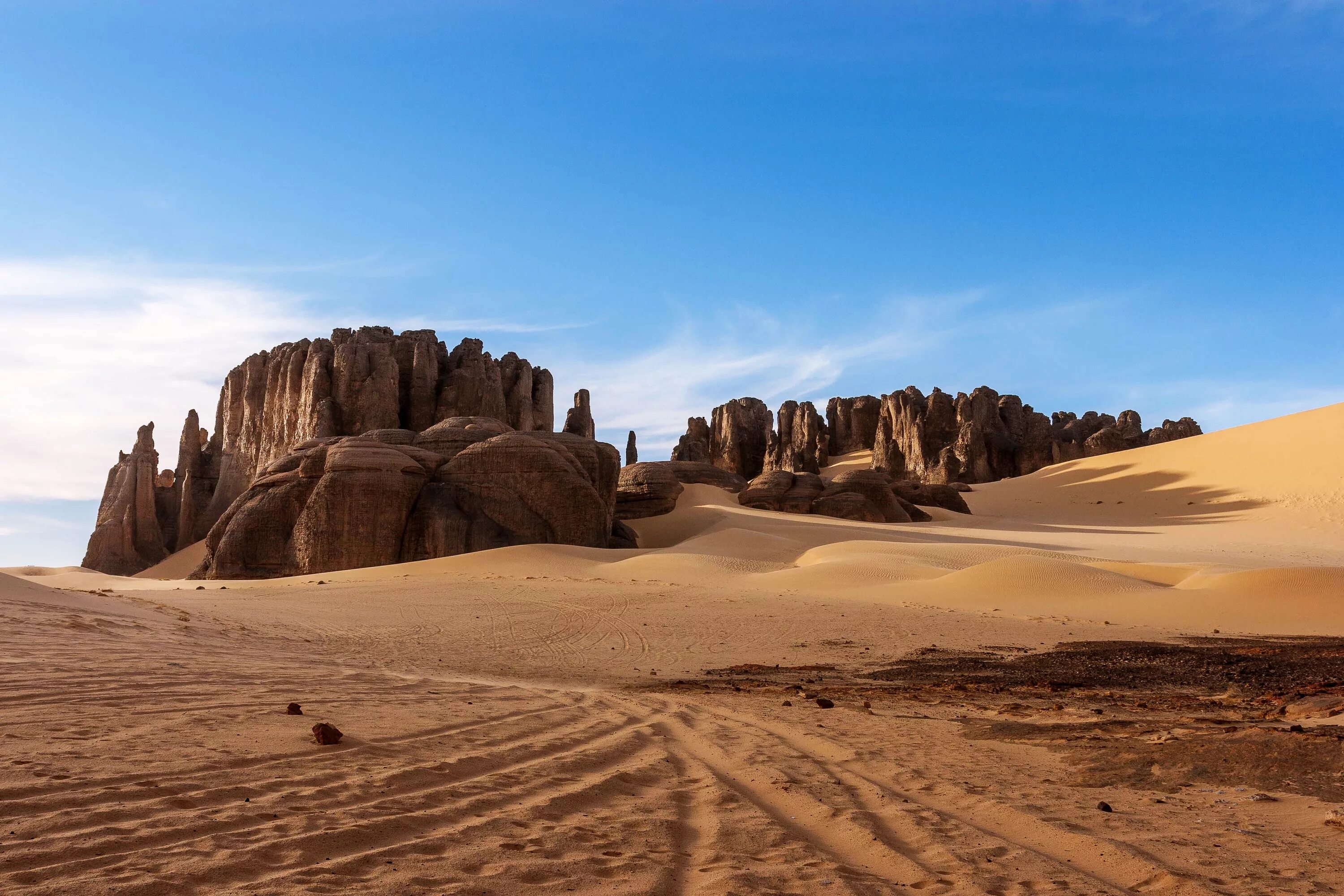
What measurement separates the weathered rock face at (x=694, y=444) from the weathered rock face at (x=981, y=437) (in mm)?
12775

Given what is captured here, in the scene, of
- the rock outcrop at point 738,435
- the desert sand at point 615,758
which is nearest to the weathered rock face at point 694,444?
the rock outcrop at point 738,435

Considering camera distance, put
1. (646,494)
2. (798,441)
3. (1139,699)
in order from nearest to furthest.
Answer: (1139,699), (646,494), (798,441)

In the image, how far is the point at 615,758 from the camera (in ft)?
18.9

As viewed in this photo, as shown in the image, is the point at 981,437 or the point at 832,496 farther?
the point at 981,437

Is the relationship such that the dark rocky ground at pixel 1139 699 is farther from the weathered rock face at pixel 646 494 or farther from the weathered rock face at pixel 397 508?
the weathered rock face at pixel 646 494

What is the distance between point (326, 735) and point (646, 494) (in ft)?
108

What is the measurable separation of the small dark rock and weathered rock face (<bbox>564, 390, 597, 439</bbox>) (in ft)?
141

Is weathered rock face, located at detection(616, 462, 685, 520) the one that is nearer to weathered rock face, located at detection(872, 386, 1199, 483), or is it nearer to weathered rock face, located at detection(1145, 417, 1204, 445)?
weathered rock face, located at detection(872, 386, 1199, 483)

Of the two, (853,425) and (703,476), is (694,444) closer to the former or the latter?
(703,476)

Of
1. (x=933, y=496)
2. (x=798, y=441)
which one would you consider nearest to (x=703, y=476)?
(x=933, y=496)

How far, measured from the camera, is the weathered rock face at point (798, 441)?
7181 centimetres

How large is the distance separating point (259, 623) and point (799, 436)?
6519cm

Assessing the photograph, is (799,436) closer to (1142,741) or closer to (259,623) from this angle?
(259,623)

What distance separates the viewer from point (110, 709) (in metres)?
5.67
